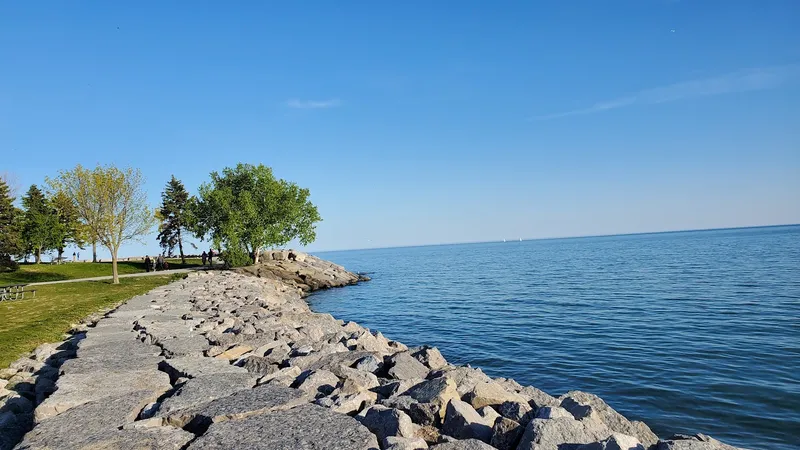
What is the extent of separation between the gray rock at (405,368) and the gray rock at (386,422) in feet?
6.28

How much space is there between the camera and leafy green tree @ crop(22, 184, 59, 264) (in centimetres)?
5353

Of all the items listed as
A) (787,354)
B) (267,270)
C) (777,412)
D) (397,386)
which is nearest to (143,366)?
(397,386)

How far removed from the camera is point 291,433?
4078 mm

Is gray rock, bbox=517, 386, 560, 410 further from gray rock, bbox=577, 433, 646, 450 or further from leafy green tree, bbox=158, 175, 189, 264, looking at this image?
leafy green tree, bbox=158, 175, 189, 264

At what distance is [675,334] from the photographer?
47.0 ft

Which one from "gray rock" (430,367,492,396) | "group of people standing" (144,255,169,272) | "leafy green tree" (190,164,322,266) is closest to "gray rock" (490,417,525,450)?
"gray rock" (430,367,492,396)

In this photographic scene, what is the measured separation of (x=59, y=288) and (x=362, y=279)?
27.0 m

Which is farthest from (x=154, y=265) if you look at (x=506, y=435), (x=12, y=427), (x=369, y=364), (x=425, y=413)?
(x=506, y=435)

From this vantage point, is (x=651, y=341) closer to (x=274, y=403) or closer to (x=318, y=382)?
(x=318, y=382)

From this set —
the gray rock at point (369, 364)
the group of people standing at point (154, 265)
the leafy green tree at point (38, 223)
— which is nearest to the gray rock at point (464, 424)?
the gray rock at point (369, 364)

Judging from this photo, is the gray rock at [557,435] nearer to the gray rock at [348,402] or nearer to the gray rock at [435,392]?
the gray rock at [435,392]

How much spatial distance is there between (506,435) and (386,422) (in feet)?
3.88

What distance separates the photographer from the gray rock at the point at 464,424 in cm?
457

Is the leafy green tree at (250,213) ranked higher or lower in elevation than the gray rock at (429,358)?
higher
